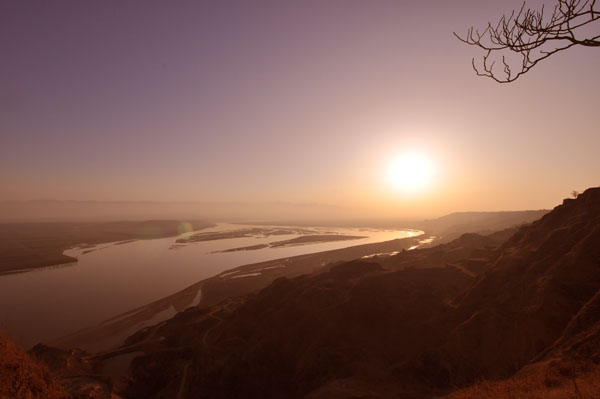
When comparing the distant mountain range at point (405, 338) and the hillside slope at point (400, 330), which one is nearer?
the distant mountain range at point (405, 338)

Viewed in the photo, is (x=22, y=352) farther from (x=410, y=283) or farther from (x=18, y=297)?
(x=18, y=297)

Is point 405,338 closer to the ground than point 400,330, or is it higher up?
closer to the ground

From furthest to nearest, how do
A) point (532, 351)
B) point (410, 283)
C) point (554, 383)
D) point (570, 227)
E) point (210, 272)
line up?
1. point (210, 272)
2. point (410, 283)
3. point (570, 227)
4. point (532, 351)
5. point (554, 383)

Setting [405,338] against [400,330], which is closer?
[405,338]

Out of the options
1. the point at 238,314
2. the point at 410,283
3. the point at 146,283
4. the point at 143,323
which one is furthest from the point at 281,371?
the point at 146,283

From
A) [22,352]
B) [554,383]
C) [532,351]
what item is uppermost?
[22,352]

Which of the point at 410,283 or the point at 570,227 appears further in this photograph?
the point at 410,283

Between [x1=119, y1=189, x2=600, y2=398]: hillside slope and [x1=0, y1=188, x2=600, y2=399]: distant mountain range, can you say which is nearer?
[x1=0, y1=188, x2=600, y2=399]: distant mountain range

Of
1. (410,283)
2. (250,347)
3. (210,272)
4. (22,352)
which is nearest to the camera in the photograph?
(22,352)

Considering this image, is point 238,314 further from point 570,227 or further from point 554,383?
point 570,227

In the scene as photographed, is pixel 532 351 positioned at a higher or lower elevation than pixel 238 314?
higher
